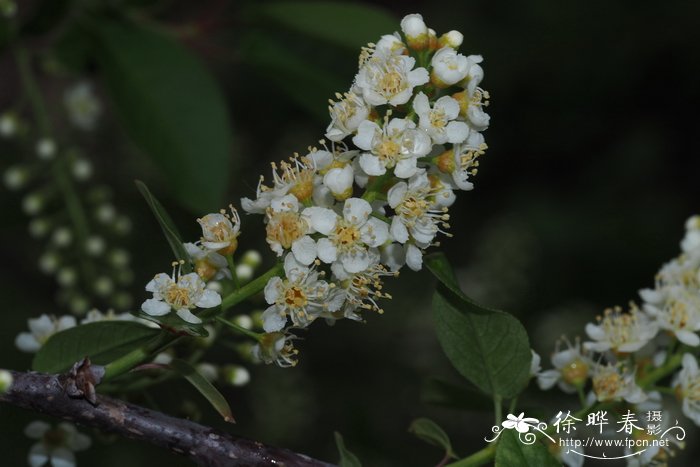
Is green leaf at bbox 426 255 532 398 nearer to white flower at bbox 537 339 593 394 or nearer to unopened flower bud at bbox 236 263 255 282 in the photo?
white flower at bbox 537 339 593 394

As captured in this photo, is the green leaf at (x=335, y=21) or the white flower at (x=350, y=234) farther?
the green leaf at (x=335, y=21)

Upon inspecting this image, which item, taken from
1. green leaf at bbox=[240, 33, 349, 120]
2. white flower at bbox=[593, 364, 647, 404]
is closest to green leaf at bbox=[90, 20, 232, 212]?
green leaf at bbox=[240, 33, 349, 120]

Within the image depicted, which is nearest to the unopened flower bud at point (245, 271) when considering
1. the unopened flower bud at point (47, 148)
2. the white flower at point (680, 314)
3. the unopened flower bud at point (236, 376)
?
the unopened flower bud at point (236, 376)

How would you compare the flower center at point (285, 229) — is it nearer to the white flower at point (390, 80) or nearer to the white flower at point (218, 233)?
the white flower at point (218, 233)

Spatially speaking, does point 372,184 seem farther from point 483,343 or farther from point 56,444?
point 56,444

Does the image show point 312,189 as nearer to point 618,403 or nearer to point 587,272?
point 618,403

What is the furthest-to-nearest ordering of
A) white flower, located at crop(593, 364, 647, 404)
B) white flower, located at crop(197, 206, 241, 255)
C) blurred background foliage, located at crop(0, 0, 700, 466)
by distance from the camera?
blurred background foliage, located at crop(0, 0, 700, 466) < white flower, located at crop(593, 364, 647, 404) < white flower, located at crop(197, 206, 241, 255)

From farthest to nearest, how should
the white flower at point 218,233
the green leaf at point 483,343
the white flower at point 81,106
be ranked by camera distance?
the white flower at point 81,106 < the green leaf at point 483,343 < the white flower at point 218,233

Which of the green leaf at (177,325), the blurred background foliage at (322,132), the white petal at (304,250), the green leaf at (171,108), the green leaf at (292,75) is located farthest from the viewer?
the green leaf at (292,75)
